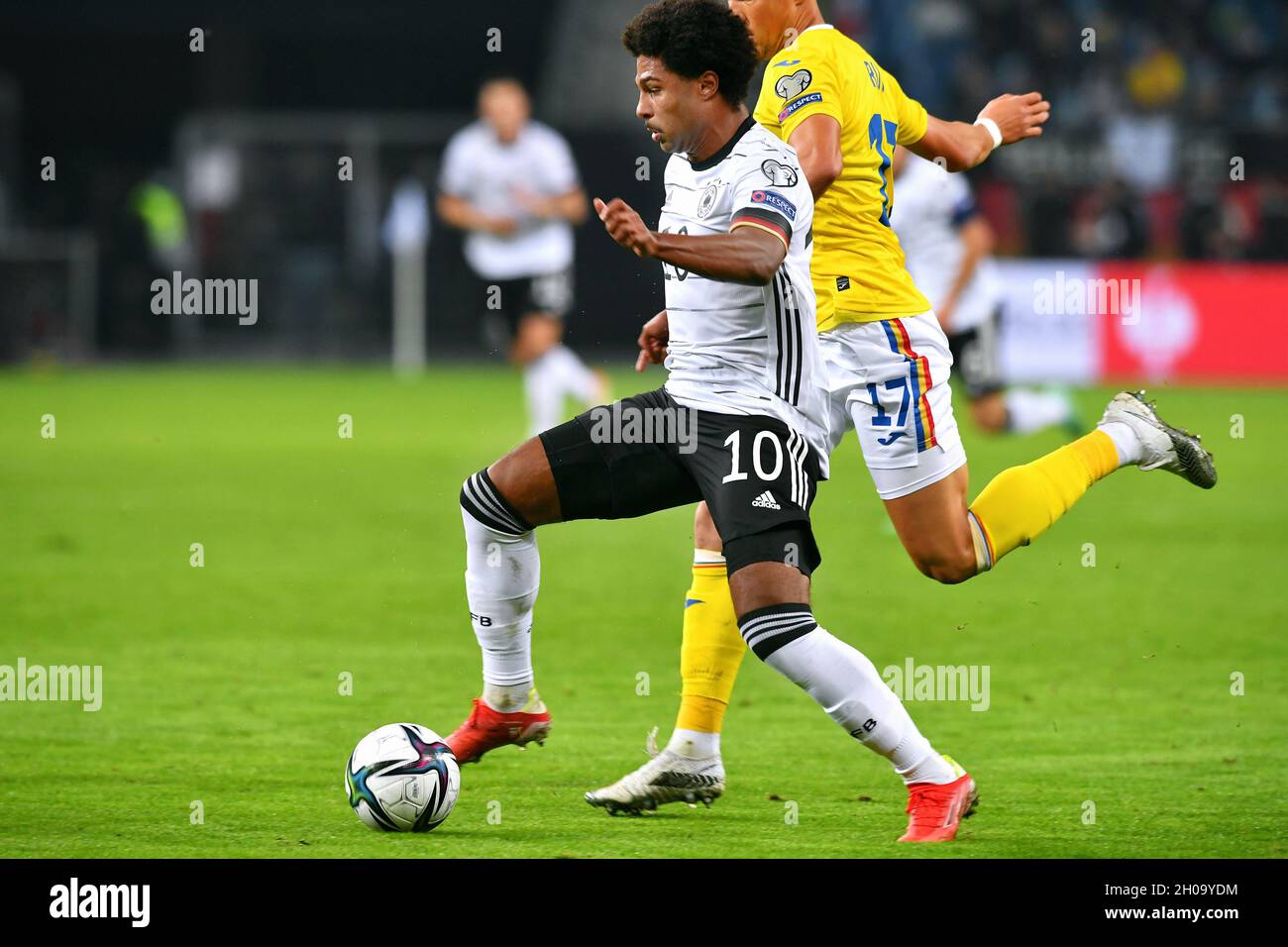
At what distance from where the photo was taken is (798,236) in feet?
17.8

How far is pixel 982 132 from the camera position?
260 inches

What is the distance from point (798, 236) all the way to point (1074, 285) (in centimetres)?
1893

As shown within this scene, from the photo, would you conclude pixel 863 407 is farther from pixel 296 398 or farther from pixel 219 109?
pixel 219 109

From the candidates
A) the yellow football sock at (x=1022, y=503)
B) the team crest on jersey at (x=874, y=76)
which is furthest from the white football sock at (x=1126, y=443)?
the team crest on jersey at (x=874, y=76)

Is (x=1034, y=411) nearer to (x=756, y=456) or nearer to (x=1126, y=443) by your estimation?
(x=1126, y=443)

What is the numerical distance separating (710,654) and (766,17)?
6.53ft

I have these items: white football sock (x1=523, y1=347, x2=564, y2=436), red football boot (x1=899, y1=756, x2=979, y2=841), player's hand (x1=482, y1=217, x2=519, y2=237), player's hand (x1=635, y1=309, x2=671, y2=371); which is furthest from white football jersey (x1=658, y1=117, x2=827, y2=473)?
player's hand (x1=482, y1=217, x2=519, y2=237)

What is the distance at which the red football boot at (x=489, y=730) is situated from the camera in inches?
237

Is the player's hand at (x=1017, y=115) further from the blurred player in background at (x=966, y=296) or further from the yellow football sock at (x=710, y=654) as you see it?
the blurred player in background at (x=966, y=296)

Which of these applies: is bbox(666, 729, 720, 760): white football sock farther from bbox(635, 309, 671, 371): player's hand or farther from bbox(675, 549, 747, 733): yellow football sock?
bbox(635, 309, 671, 371): player's hand

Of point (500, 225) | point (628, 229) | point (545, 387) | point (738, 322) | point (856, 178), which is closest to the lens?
point (628, 229)

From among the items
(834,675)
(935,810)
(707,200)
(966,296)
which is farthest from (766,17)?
(966,296)

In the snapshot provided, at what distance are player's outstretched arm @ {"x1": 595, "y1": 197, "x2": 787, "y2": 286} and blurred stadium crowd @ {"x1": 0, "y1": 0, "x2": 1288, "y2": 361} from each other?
18082mm

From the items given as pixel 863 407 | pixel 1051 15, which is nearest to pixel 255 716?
pixel 863 407
